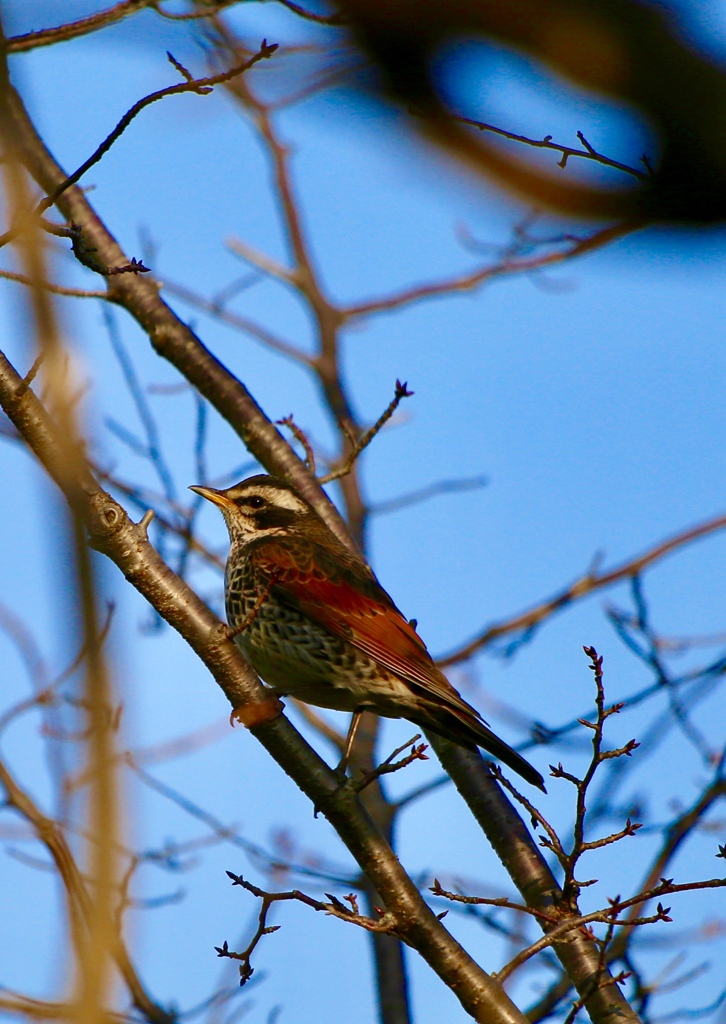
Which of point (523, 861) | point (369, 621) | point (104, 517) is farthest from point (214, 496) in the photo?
point (104, 517)

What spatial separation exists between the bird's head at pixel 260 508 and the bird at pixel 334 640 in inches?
7.0

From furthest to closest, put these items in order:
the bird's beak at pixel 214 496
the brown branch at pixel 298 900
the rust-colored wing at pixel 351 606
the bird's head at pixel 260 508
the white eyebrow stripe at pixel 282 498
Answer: the bird's beak at pixel 214 496, the white eyebrow stripe at pixel 282 498, the bird's head at pixel 260 508, the rust-colored wing at pixel 351 606, the brown branch at pixel 298 900

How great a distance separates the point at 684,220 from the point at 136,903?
2.74 m

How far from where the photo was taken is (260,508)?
6648 mm

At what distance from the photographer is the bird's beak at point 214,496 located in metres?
6.83

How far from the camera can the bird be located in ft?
17.4

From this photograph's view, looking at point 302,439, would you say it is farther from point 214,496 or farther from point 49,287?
point 49,287

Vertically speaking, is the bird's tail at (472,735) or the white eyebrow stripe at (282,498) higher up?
the white eyebrow stripe at (282,498)

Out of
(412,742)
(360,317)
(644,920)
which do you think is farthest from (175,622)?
(360,317)

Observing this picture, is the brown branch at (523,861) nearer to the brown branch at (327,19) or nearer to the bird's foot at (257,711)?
the bird's foot at (257,711)

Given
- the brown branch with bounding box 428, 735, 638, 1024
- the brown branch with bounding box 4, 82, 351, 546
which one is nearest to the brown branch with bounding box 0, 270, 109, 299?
the brown branch with bounding box 4, 82, 351, 546

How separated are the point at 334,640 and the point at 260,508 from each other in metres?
1.33

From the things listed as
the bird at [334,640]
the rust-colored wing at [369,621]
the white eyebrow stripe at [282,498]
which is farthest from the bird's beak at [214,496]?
the rust-colored wing at [369,621]

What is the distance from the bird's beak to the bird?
575 millimetres
